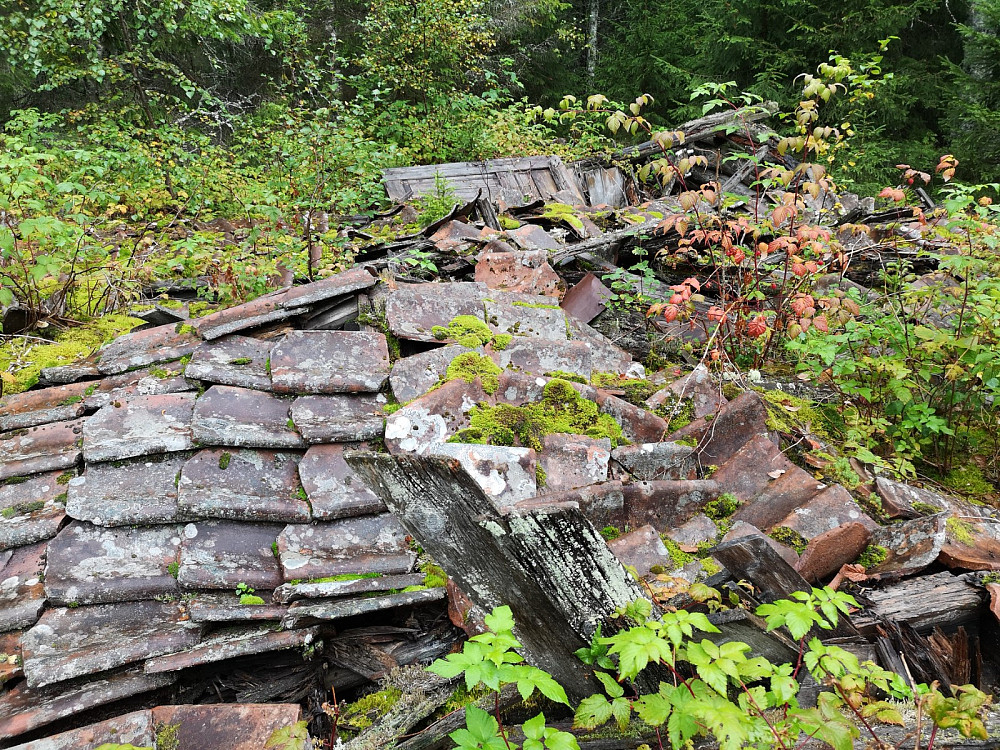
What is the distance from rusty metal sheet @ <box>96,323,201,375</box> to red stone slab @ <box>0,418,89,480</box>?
0.46 metres

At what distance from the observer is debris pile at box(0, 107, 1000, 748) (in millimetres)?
1882

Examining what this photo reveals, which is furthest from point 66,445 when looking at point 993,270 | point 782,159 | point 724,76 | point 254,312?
point 724,76

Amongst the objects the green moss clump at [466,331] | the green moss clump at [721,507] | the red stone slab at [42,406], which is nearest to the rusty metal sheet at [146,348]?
Answer: the red stone slab at [42,406]

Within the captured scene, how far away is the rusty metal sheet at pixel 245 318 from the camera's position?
3.39 metres

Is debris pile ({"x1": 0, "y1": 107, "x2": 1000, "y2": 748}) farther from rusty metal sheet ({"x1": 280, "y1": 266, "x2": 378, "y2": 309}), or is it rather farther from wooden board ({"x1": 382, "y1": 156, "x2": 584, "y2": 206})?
wooden board ({"x1": 382, "y1": 156, "x2": 584, "y2": 206})

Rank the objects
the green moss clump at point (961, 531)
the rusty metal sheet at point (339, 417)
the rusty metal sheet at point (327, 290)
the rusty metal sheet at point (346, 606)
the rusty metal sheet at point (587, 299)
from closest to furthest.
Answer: the rusty metal sheet at point (346, 606), the green moss clump at point (961, 531), the rusty metal sheet at point (339, 417), the rusty metal sheet at point (327, 290), the rusty metal sheet at point (587, 299)

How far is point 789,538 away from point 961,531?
84 cm

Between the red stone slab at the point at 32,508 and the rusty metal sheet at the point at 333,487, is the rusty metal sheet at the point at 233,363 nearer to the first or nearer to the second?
the rusty metal sheet at the point at 333,487

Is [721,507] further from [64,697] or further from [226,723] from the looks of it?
[64,697]

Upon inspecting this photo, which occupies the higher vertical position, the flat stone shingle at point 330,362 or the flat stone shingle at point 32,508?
the flat stone shingle at point 330,362

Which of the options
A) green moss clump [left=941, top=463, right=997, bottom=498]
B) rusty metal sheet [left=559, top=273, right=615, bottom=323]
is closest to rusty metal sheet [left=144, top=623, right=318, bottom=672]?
rusty metal sheet [left=559, top=273, right=615, bottom=323]

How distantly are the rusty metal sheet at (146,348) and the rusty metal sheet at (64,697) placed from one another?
176 cm

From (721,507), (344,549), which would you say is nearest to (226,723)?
(344,549)

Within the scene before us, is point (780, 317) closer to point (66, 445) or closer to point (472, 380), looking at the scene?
point (472, 380)
